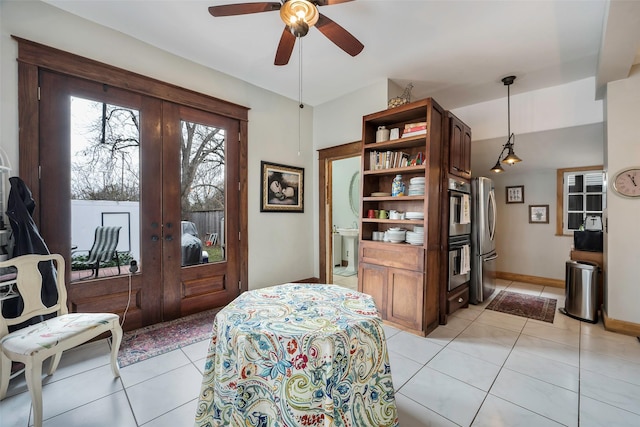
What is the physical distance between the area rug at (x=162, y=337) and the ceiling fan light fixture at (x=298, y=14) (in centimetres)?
276

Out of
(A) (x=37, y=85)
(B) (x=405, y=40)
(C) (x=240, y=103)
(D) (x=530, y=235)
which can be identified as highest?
(B) (x=405, y=40)

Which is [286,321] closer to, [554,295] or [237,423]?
[237,423]

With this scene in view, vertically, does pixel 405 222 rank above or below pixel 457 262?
above

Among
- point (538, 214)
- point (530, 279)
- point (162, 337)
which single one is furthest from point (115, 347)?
point (538, 214)

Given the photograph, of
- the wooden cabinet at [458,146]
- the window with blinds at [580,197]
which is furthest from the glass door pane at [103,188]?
the window with blinds at [580,197]

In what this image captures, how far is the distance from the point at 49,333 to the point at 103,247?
106 centimetres

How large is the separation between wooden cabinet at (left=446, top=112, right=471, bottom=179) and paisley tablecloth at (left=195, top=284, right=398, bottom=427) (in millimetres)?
2362

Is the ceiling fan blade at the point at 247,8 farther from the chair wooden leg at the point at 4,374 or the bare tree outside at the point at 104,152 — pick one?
the chair wooden leg at the point at 4,374

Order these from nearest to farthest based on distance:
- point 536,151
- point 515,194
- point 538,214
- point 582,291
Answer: point 582,291 → point 536,151 → point 538,214 → point 515,194

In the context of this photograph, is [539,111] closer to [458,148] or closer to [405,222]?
[458,148]

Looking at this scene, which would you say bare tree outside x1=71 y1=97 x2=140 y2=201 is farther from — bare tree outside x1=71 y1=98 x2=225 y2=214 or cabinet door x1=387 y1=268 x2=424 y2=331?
cabinet door x1=387 y1=268 x2=424 y2=331

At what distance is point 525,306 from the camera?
352 cm

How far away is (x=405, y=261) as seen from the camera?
110 inches

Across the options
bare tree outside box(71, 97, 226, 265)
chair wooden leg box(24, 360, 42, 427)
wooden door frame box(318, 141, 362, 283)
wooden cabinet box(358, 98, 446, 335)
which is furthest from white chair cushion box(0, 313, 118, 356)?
wooden door frame box(318, 141, 362, 283)
